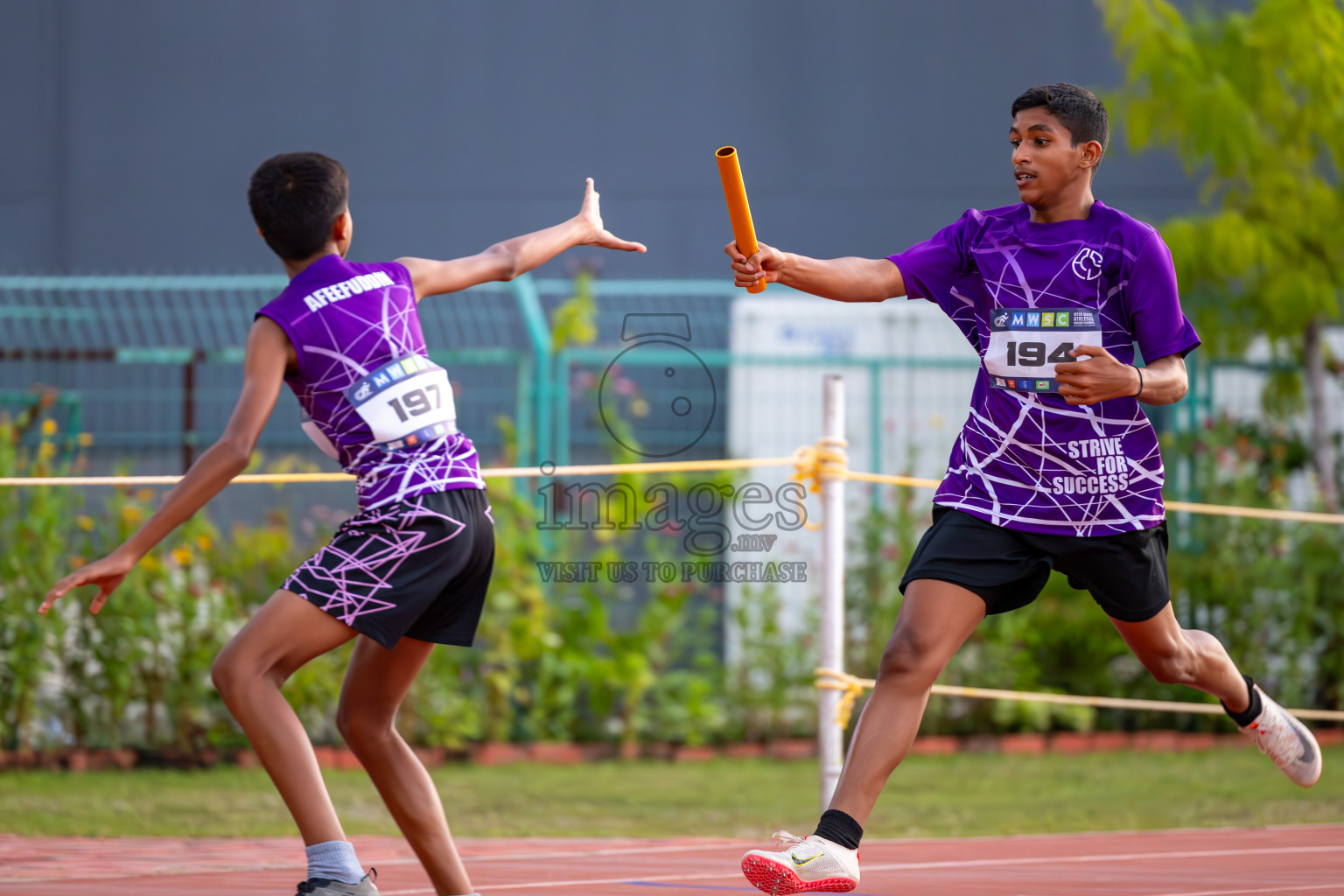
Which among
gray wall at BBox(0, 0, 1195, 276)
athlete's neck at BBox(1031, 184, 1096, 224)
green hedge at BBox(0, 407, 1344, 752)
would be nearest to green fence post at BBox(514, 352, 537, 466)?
green hedge at BBox(0, 407, 1344, 752)

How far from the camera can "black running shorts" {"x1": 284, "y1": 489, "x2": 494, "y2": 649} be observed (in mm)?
2859

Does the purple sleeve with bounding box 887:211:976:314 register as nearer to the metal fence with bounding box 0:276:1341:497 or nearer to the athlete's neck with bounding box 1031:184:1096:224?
the athlete's neck with bounding box 1031:184:1096:224

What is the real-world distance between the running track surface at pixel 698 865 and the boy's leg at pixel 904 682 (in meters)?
0.91

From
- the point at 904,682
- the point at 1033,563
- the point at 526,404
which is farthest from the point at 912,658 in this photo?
the point at 526,404

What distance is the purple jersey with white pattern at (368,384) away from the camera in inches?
114

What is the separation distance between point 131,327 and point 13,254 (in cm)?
252

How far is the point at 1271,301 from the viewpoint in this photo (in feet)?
25.5

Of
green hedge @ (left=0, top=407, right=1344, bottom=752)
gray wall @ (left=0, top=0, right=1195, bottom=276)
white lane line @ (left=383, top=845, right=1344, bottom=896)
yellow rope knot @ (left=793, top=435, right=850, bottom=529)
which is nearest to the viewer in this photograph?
white lane line @ (left=383, top=845, right=1344, bottom=896)

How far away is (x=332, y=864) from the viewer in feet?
9.09

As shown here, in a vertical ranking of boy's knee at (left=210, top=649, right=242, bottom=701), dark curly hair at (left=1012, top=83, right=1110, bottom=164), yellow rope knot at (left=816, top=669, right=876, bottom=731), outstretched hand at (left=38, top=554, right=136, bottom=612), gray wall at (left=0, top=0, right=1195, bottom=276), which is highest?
gray wall at (left=0, top=0, right=1195, bottom=276)

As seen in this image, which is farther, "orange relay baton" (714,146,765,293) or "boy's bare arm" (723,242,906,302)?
"boy's bare arm" (723,242,906,302)

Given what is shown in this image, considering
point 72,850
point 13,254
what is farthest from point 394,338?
point 13,254

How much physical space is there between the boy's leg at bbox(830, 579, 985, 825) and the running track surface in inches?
35.8

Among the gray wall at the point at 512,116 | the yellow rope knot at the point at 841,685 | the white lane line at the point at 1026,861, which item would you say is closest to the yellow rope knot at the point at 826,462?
the yellow rope knot at the point at 841,685
